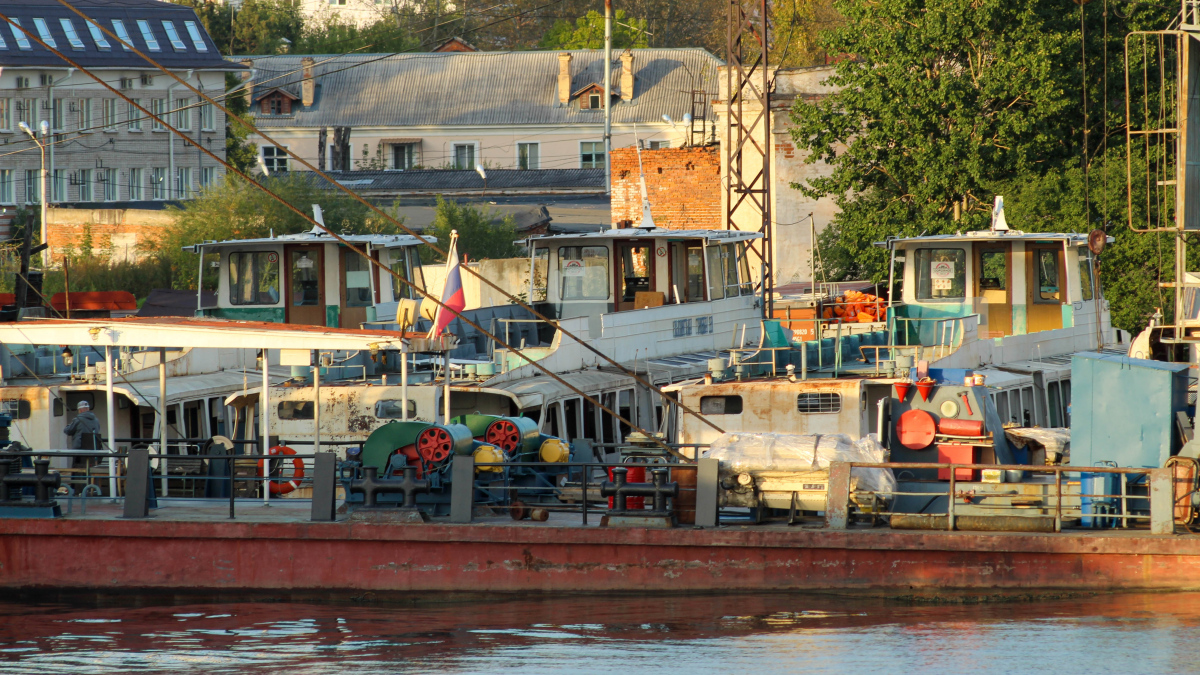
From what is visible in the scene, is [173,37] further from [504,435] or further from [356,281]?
[504,435]

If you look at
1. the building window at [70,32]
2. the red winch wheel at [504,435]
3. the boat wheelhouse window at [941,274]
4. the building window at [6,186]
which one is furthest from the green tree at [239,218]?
the red winch wheel at [504,435]

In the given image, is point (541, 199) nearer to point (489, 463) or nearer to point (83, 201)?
point (83, 201)

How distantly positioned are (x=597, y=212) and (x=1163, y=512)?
134ft

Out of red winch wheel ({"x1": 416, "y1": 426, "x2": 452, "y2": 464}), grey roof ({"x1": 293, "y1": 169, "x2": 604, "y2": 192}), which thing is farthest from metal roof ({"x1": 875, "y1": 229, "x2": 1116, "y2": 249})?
grey roof ({"x1": 293, "y1": 169, "x2": 604, "y2": 192})

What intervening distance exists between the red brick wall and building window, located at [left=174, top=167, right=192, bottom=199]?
24.5 m

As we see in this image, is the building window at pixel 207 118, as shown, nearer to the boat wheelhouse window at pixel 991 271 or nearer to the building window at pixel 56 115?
the building window at pixel 56 115

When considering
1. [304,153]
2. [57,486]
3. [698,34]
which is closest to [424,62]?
[304,153]

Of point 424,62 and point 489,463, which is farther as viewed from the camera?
point 424,62

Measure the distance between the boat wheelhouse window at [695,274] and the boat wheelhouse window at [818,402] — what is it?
751cm

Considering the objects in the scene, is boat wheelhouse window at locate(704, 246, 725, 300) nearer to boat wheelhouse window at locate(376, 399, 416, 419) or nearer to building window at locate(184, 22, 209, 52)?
boat wheelhouse window at locate(376, 399, 416, 419)

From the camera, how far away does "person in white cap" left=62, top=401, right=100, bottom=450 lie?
59.1 feet

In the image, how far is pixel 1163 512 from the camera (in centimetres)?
1359

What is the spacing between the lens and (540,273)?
2480cm

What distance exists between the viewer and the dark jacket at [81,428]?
709 inches
